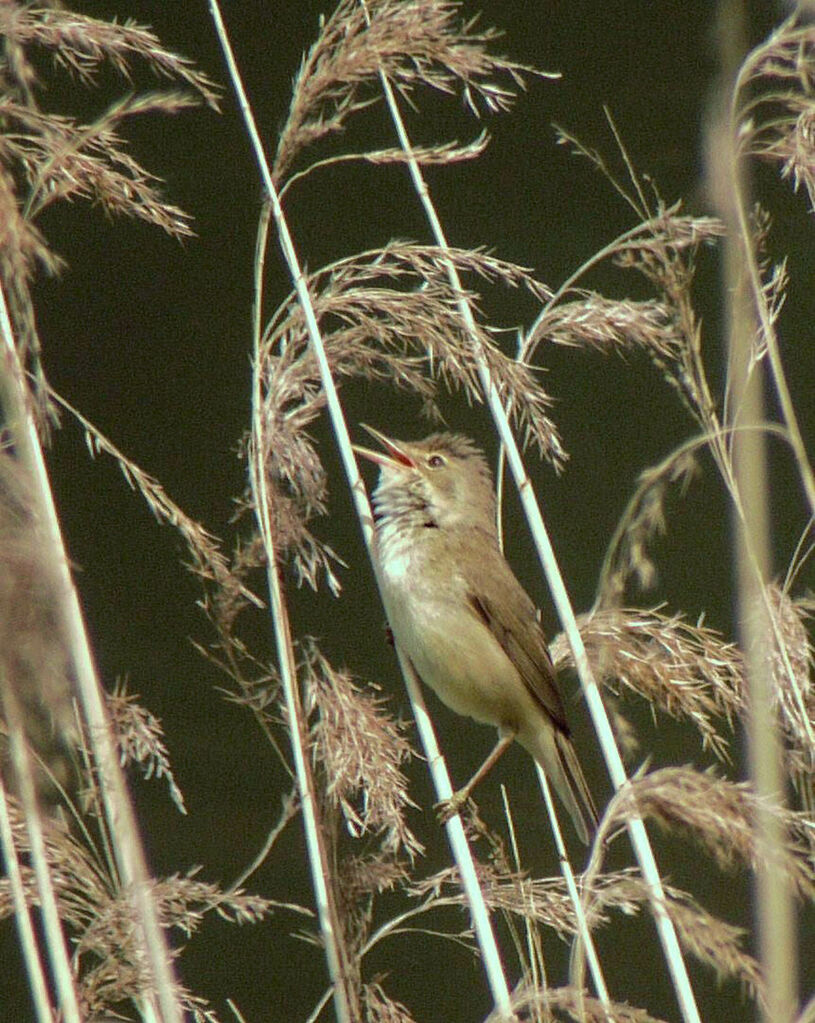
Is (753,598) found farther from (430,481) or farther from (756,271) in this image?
(430,481)

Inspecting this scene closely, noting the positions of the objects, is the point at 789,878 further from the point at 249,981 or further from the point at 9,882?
the point at 249,981

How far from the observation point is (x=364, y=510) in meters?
2.65

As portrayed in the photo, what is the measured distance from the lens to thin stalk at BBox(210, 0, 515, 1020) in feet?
7.17

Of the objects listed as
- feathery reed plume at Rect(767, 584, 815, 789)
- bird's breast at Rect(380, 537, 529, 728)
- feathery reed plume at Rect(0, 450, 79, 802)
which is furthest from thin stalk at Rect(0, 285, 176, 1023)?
bird's breast at Rect(380, 537, 529, 728)

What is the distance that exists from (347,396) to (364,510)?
218cm

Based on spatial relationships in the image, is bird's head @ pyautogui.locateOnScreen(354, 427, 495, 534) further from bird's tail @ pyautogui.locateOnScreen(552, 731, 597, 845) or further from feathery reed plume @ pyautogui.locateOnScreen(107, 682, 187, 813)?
feathery reed plume @ pyautogui.locateOnScreen(107, 682, 187, 813)

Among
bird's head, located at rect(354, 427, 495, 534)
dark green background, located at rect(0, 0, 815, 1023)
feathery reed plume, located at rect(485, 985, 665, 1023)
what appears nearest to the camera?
feathery reed plume, located at rect(485, 985, 665, 1023)

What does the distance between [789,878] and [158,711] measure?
3.38 meters

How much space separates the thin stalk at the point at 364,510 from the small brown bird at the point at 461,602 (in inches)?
19.3

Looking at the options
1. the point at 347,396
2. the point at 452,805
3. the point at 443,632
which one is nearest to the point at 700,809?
→ the point at 452,805

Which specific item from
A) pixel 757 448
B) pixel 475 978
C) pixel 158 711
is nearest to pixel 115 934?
pixel 757 448

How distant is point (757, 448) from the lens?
4.51 ft

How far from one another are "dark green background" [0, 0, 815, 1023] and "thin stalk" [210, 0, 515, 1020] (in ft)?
7.10

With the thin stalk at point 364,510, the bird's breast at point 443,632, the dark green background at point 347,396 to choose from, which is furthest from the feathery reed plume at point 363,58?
the dark green background at point 347,396
